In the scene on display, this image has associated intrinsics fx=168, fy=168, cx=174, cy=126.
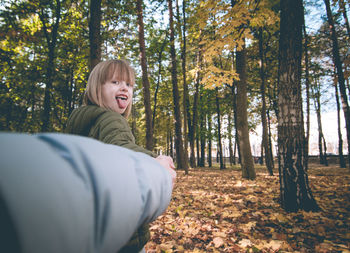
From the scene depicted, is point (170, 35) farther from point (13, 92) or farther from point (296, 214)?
point (296, 214)

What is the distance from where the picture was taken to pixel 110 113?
129 cm

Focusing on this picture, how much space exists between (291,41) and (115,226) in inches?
199

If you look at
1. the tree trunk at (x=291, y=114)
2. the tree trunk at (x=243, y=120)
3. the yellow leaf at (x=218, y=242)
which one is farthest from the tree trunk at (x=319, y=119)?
the yellow leaf at (x=218, y=242)

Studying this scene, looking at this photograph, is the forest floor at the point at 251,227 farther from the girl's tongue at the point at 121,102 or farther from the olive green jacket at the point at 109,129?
the girl's tongue at the point at 121,102

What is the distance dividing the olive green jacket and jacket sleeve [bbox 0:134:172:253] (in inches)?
22.3

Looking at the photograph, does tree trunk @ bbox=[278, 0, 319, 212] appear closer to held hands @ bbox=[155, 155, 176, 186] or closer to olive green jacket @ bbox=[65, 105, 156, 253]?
olive green jacket @ bbox=[65, 105, 156, 253]

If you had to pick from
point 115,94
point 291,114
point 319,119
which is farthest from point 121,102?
point 319,119

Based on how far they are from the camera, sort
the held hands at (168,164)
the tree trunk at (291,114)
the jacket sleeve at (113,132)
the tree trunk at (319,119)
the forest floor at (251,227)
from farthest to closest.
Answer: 1. the tree trunk at (319,119)
2. the tree trunk at (291,114)
3. the forest floor at (251,227)
4. the jacket sleeve at (113,132)
5. the held hands at (168,164)

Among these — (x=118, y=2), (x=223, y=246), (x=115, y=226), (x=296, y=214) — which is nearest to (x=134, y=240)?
(x=115, y=226)

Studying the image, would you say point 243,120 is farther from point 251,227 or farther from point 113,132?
point 113,132

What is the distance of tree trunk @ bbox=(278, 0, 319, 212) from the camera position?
3742mm

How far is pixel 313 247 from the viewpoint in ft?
8.15

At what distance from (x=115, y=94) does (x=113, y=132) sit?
525 millimetres

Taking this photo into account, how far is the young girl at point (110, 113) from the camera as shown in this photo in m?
1.13
